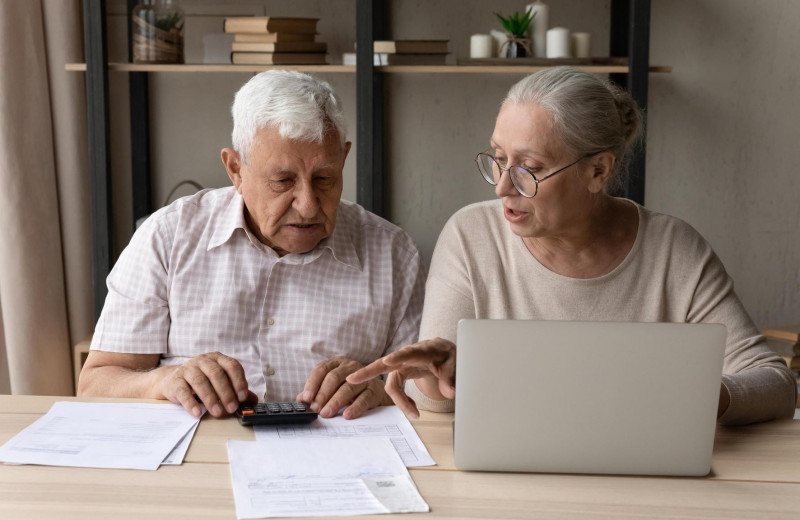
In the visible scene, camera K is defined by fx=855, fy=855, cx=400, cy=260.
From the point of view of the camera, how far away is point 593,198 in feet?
5.42

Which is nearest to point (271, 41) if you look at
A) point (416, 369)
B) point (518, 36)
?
point (518, 36)

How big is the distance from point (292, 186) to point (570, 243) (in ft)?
1.82

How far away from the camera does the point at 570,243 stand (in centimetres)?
164

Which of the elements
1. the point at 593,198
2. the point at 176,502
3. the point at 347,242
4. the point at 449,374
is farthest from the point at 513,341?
the point at 347,242

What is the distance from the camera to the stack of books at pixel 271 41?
8.32 ft

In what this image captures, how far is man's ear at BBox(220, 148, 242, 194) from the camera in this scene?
176 cm

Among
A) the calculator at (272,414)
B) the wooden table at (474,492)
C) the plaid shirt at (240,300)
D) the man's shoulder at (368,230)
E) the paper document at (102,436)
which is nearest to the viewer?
the wooden table at (474,492)

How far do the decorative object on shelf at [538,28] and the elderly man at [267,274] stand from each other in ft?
3.45

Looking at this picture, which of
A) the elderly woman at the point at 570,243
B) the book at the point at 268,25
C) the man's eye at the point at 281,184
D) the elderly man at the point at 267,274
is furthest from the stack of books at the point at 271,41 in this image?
the elderly woman at the point at 570,243

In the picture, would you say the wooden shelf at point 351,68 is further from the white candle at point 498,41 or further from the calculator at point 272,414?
the calculator at point 272,414

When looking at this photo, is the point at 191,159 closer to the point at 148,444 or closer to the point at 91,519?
the point at 148,444

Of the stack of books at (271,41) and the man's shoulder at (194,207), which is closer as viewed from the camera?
the man's shoulder at (194,207)

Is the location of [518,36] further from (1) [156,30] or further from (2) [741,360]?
(2) [741,360]

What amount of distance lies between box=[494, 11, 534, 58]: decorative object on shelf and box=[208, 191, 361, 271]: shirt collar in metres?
1.02
